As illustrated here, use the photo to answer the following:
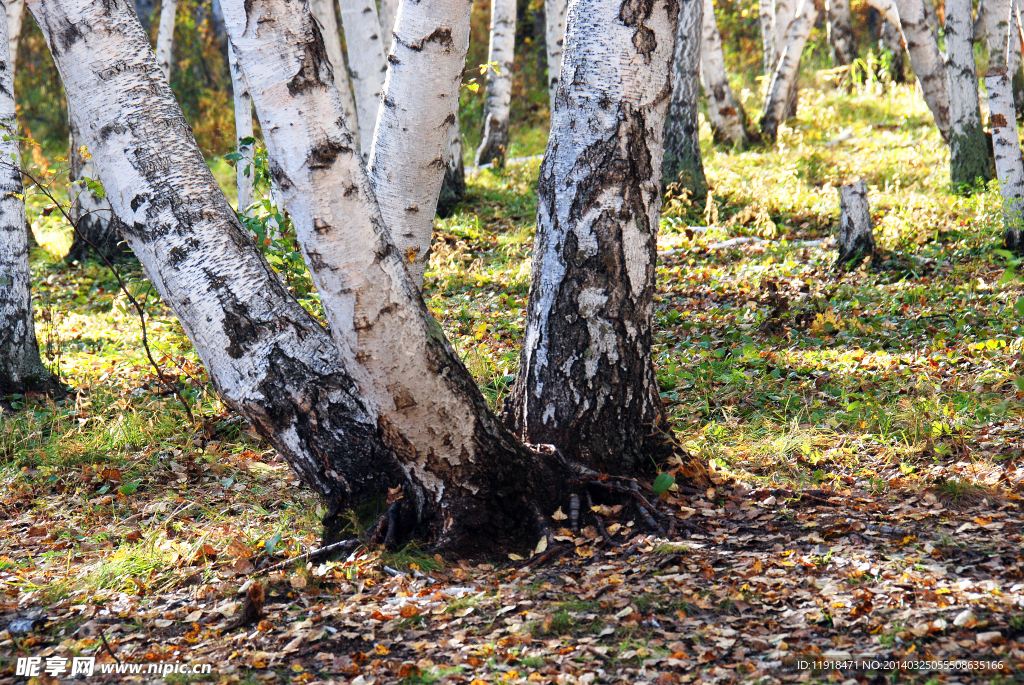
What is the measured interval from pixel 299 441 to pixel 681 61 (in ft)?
22.8

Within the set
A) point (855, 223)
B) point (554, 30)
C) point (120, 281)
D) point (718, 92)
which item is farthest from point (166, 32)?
point (855, 223)

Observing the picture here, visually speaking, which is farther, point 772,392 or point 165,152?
point 772,392

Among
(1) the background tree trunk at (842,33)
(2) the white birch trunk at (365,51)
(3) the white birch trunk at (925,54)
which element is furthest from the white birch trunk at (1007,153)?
(1) the background tree trunk at (842,33)

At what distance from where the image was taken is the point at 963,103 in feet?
22.6

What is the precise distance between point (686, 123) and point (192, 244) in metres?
6.63

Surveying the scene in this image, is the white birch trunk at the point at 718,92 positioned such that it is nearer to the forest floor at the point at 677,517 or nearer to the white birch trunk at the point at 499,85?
the white birch trunk at the point at 499,85

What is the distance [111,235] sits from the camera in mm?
8172

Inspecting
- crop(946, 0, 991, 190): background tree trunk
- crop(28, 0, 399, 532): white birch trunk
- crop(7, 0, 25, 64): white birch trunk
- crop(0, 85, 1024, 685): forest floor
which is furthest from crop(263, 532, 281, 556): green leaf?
crop(946, 0, 991, 190): background tree trunk

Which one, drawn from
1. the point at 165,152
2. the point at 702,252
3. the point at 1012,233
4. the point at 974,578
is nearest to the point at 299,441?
the point at 165,152

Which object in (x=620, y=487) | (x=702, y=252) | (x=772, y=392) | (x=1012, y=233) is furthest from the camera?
(x=702, y=252)

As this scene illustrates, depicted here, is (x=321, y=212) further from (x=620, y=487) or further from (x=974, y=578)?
(x=974, y=578)

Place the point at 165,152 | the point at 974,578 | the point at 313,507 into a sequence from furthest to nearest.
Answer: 1. the point at 313,507
2. the point at 165,152
3. the point at 974,578

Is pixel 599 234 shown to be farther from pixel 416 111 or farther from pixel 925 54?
pixel 925 54

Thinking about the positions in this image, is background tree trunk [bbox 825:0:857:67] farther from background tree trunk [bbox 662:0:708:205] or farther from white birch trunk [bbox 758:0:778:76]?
background tree trunk [bbox 662:0:708:205]
